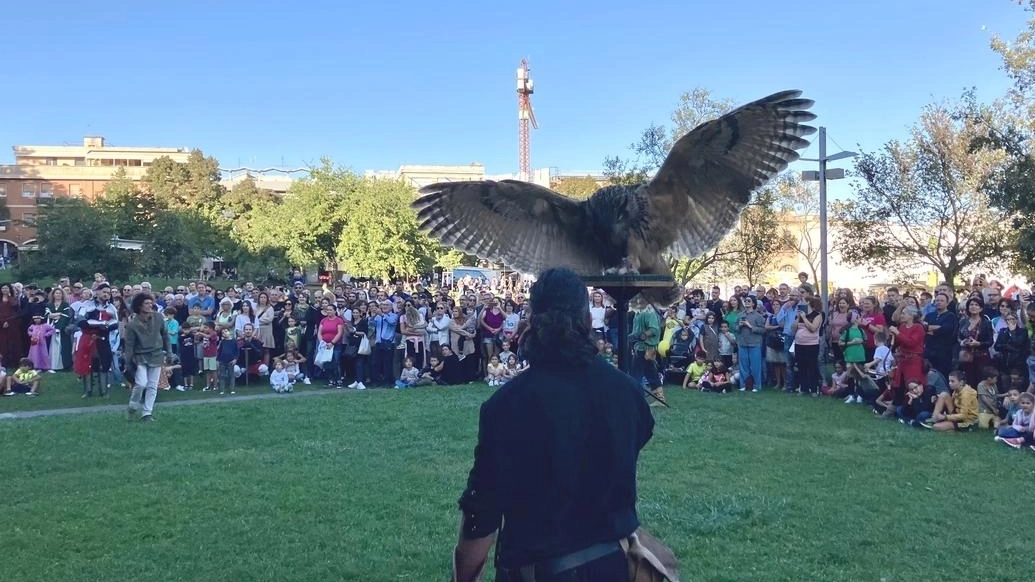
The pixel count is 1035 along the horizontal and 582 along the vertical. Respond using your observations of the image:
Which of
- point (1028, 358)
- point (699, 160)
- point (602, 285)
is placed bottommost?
point (1028, 358)

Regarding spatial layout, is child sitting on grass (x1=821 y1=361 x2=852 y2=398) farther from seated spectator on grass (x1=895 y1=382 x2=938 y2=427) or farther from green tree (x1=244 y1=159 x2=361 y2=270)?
green tree (x1=244 y1=159 x2=361 y2=270)

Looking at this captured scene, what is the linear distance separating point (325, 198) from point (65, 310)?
2259cm

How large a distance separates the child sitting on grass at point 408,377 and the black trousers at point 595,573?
11.4 metres

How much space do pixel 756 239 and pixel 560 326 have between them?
68.4 feet

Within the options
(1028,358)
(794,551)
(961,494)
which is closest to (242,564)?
(794,551)

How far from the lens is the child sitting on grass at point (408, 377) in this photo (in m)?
13.4

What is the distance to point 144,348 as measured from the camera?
9.58m

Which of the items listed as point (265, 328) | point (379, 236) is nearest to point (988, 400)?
point (265, 328)

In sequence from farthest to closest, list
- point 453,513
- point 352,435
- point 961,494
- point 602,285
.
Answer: point 352,435
point 961,494
point 453,513
point 602,285

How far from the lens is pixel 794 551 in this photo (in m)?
5.09

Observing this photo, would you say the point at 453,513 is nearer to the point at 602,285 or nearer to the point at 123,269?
the point at 602,285

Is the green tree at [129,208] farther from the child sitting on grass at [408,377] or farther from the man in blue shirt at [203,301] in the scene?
the child sitting on grass at [408,377]

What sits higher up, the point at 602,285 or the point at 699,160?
the point at 699,160

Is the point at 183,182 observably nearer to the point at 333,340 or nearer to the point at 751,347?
the point at 333,340
